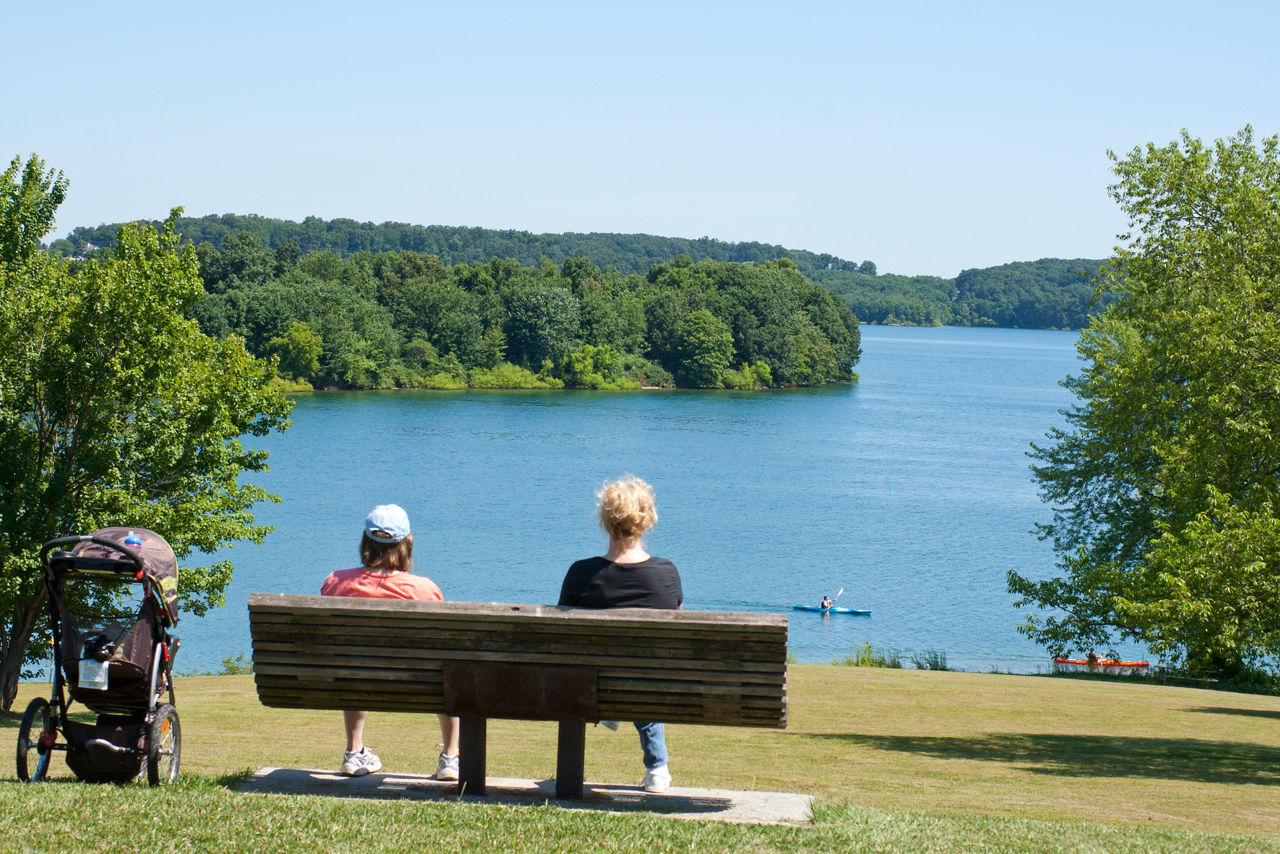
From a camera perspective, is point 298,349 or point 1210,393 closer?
point 1210,393

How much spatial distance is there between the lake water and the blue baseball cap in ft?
82.3

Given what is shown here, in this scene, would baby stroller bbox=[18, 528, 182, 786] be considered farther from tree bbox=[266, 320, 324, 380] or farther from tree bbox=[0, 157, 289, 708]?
tree bbox=[266, 320, 324, 380]

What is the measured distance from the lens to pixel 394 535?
6664mm

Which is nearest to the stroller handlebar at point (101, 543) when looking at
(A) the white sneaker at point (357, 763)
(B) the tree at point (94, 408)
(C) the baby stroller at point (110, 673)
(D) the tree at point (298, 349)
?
(C) the baby stroller at point (110, 673)

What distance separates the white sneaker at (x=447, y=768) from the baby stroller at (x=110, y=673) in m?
1.43

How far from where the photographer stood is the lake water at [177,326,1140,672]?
3962 centimetres

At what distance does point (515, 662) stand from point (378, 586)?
37.5 inches

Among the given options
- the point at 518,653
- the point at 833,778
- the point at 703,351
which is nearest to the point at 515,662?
the point at 518,653

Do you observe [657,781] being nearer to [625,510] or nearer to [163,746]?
[625,510]

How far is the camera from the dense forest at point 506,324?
4122 inches

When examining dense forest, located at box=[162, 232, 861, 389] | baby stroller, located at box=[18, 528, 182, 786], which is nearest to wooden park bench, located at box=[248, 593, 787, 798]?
baby stroller, located at box=[18, 528, 182, 786]

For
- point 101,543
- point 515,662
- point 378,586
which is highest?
point 101,543

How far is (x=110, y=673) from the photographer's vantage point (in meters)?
6.67

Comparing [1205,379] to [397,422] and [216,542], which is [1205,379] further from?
[397,422]
